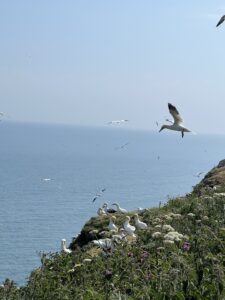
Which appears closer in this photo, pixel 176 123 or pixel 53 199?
pixel 176 123

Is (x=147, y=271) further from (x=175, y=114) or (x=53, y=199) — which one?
(x=53, y=199)

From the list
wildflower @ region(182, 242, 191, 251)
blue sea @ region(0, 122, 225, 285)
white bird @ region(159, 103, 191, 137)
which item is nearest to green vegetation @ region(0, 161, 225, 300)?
wildflower @ region(182, 242, 191, 251)

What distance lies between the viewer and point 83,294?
975 cm

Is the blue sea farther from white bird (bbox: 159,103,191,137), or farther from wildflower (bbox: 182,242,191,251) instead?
wildflower (bbox: 182,242,191,251)

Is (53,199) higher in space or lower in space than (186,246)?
lower

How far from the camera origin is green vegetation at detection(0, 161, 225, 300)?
8.80 m

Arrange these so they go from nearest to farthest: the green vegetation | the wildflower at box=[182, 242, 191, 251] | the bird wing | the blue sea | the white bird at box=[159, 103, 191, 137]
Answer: the green vegetation, the wildflower at box=[182, 242, 191, 251], the white bird at box=[159, 103, 191, 137], the bird wing, the blue sea

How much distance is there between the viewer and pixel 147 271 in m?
10.7

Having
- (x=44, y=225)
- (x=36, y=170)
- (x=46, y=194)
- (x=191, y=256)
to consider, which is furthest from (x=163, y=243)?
(x=36, y=170)

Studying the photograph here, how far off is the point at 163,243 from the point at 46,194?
106958mm

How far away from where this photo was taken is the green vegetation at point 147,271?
8805mm

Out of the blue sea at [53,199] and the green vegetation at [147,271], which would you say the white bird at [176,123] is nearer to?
the green vegetation at [147,271]

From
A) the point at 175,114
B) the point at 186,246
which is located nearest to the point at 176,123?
the point at 175,114

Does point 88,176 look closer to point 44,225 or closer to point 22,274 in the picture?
point 44,225
